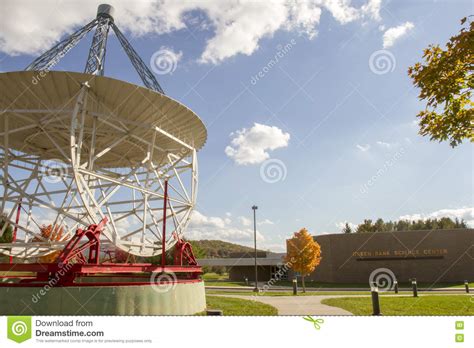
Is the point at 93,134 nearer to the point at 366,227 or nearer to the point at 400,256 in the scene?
the point at 400,256

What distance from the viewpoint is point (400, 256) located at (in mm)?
44094

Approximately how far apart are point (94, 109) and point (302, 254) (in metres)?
22.9

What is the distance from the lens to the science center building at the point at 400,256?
139ft

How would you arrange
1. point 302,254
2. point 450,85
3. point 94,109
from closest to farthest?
point 450,85 < point 94,109 < point 302,254

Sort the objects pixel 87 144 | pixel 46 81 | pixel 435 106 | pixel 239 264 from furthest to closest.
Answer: pixel 239 264 → pixel 87 144 → pixel 46 81 → pixel 435 106

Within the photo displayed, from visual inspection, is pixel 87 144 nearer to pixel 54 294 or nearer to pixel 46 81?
pixel 46 81

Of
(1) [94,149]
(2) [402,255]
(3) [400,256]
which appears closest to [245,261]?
(3) [400,256]

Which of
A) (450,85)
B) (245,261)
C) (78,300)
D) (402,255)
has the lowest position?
(245,261)

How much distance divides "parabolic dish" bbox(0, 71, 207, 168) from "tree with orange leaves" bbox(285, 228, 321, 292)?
55.4 ft

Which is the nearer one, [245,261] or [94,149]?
[94,149]

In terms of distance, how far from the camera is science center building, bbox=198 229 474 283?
139 feet
